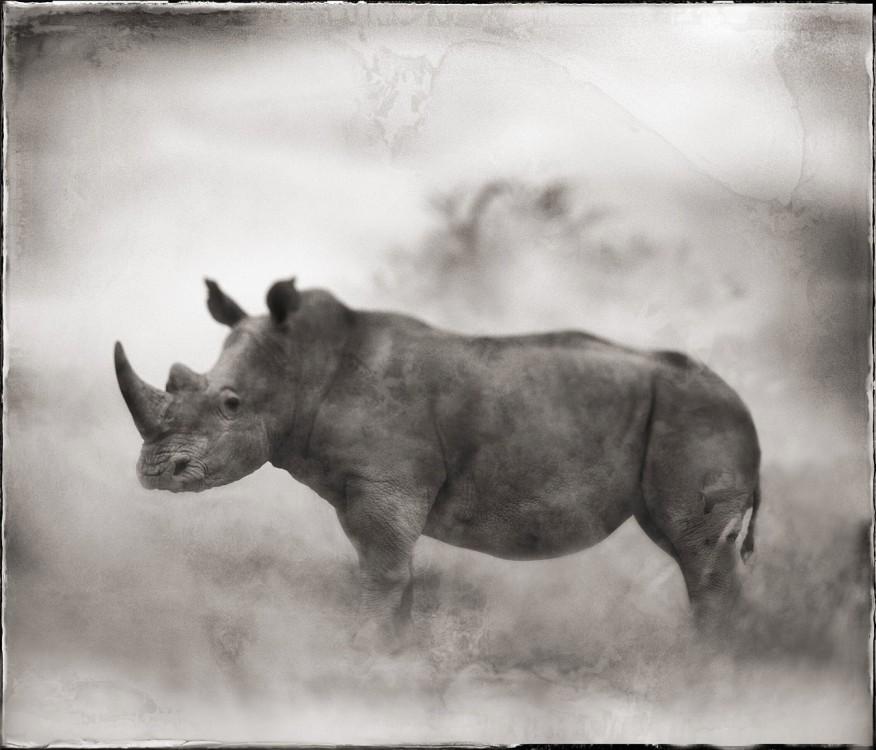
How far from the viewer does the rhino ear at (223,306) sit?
3.56 meters

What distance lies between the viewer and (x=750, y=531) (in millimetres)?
3652

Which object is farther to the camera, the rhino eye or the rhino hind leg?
the rhino hind leg

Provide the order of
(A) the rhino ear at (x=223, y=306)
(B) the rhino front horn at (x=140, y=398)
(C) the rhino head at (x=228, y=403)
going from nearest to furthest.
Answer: (B) the rhino front horn at (x=140, y=398) → (C) the rhino head at (x=228, y=403) → (A) the rhino ear at (x=223, y=306)

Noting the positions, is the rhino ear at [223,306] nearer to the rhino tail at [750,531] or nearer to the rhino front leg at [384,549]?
the rhino front leg at [384,549]

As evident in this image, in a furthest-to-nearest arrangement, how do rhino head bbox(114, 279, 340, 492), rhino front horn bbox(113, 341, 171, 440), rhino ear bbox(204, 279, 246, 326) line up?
rhino ear bbox(204, 279, 246, 326) → rhino head bbox(114, 279, 340, 492) → rhino front horn bbox(113, 341, 171, 440)

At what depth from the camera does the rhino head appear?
11.3 ft

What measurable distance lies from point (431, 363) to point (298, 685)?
3.20 ft

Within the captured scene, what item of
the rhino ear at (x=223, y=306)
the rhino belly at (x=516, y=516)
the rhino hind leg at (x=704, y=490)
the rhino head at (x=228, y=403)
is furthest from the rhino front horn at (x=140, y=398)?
the rhino hind leg at (x=704, y=490)

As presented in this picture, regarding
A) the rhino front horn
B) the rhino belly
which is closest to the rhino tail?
the rhino belly

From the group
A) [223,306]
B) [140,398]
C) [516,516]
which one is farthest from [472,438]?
[140,398]

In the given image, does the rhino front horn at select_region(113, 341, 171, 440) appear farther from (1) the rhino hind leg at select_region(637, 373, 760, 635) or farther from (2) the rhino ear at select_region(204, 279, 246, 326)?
(1) the rhino hind leg at select_region(637, 373, 760, 635)

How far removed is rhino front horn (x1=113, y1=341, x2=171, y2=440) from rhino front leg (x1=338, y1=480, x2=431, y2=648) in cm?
54

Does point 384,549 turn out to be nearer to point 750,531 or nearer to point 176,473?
point 176,473

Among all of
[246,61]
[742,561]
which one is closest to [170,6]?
[246,61]
